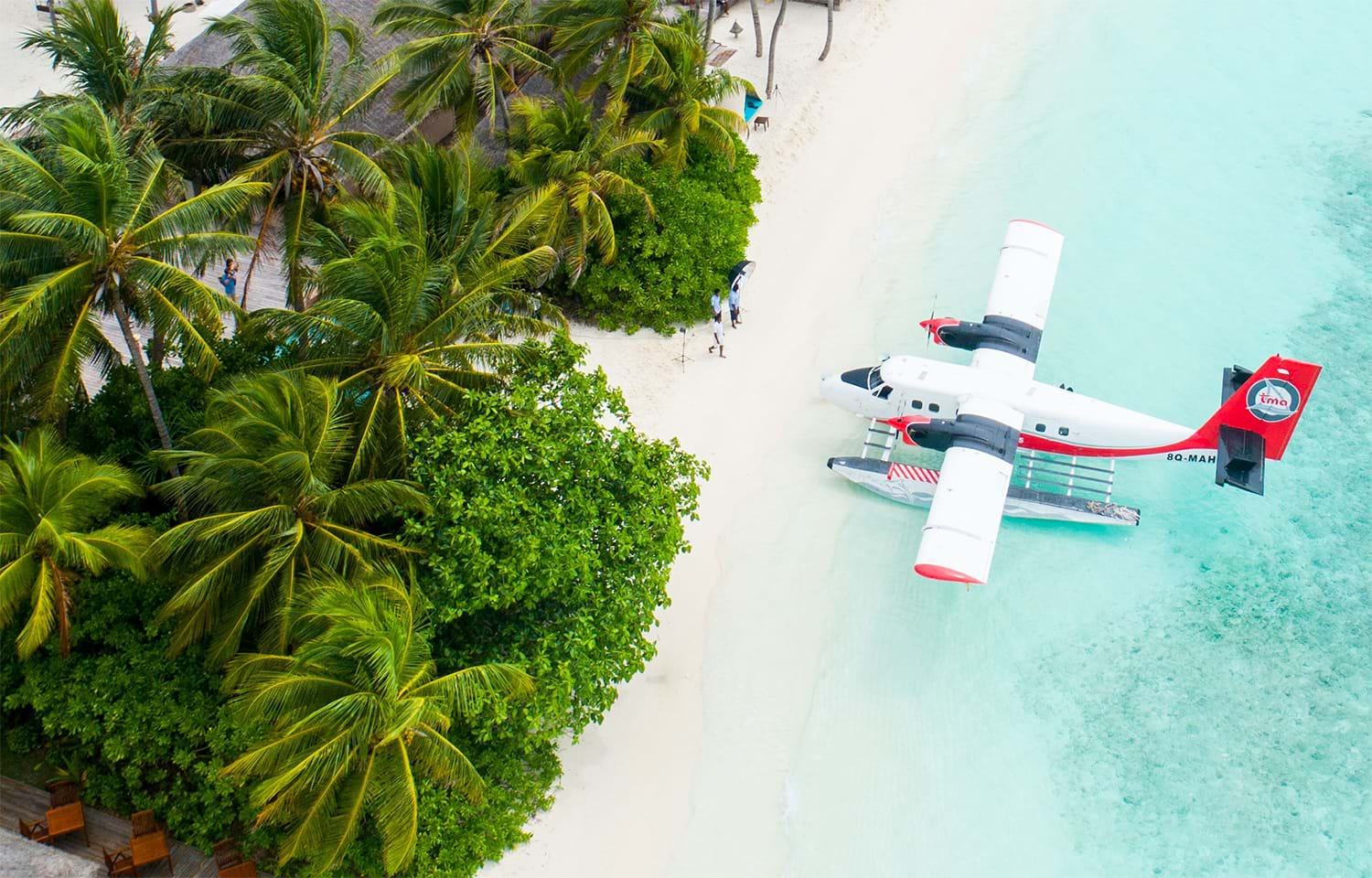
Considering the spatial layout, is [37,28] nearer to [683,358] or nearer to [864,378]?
[683,358]

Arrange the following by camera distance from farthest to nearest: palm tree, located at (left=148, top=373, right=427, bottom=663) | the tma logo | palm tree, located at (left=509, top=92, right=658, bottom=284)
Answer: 1. palm tree, located at (left=509, top=92, right=658, bottom=284)
2. the tma logo
3. palm tree, located at (left=148, top=373, right=427, bottom=663)

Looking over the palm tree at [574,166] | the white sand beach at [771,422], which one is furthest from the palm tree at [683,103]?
the white sand beach at [771,422]

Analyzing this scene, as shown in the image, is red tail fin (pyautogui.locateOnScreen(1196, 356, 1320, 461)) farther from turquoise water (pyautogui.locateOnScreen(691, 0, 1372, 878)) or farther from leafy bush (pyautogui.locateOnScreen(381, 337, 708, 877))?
leafy bush (pyautogui.locateOnScreen(381, 337, 708, 877))

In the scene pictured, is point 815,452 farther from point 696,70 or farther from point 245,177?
point 245,177

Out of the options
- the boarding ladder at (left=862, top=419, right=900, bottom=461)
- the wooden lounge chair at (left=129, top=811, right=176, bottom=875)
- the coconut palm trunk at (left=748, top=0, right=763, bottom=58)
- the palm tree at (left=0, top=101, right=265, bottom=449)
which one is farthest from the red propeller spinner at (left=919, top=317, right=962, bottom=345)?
the wooden lounge chair at (left=129, top=811, right=176, bottom=875)

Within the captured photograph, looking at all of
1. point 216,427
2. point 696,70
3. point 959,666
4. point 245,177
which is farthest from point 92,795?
point 696,70

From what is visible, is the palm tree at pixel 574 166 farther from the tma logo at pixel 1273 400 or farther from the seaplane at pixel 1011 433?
the tma logo at pixel 1273 400

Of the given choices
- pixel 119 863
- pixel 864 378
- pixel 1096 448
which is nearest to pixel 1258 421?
pixel 1096 448
